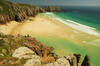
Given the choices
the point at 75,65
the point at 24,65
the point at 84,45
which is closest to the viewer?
the point at 24,65

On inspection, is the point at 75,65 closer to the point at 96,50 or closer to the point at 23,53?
the point at 23,53

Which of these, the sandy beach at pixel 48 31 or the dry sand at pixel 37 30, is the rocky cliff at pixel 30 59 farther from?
the dry sand at pixel 37 30

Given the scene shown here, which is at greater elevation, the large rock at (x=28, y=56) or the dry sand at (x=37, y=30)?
the large rock at (x=28, y=56)

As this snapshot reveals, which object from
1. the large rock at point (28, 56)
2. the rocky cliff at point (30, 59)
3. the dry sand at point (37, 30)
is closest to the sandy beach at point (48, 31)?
the dry sand at point (37, 30)

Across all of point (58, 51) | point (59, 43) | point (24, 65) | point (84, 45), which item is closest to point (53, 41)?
point (59, 43)

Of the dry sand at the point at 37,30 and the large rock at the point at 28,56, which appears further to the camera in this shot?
the dry sand at the point at 37,30

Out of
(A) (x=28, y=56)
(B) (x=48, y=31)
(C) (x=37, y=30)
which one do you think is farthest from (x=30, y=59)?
(C) (x=37, y=30)

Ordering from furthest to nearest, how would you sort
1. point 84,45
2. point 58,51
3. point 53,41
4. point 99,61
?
point 53,41 → point 84,45 → point 58,51 → point 99,61

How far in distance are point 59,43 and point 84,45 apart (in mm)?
8785

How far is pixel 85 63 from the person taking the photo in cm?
1576

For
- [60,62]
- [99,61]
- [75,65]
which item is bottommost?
[99,61]

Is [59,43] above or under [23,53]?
under

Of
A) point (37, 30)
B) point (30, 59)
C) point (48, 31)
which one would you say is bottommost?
point (48, 31)

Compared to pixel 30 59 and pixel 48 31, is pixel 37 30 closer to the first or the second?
pixel 48 31
